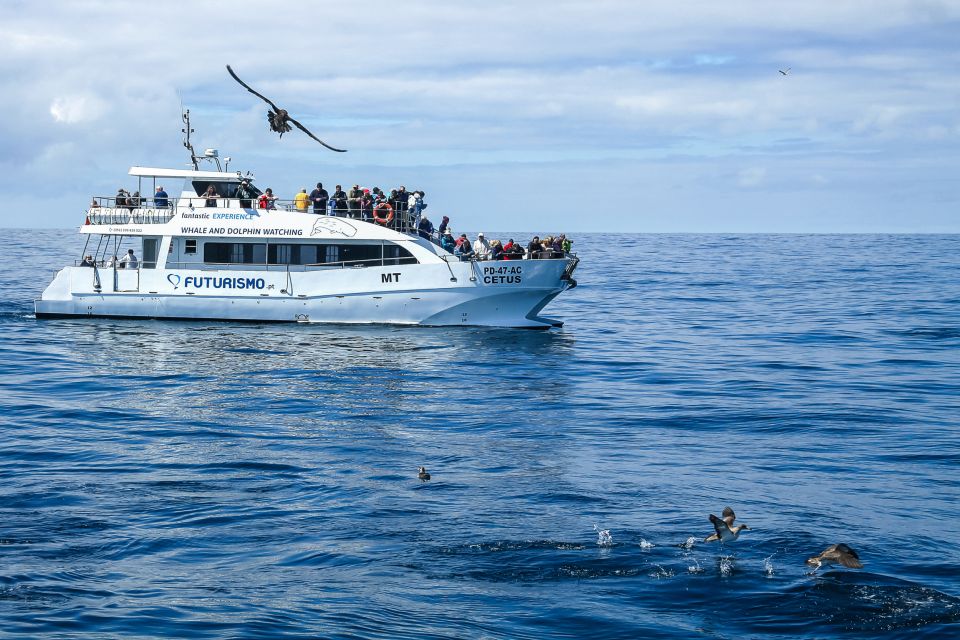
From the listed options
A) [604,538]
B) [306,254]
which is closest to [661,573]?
[604,538]

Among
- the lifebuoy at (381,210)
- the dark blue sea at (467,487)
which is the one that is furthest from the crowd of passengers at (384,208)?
the dark blue sea at (467,487)

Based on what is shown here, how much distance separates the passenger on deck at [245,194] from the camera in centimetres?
3769

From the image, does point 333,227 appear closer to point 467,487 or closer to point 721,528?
point 467,487

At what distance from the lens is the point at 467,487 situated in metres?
16.4

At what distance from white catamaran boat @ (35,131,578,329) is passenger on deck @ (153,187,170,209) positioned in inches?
1.5

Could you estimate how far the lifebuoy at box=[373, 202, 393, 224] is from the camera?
36844 millimetres

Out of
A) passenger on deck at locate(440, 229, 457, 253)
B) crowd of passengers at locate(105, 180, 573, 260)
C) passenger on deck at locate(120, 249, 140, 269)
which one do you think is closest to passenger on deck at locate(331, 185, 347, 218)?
crowd of passengers at locate(105, 180, 573, 260)

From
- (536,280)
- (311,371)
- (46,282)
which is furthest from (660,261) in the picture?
(311,371)

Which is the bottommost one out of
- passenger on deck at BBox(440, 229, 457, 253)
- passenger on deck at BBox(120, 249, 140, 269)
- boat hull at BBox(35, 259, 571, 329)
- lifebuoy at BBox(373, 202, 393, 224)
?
boat hull at BBox(35, 259, 571, 329)

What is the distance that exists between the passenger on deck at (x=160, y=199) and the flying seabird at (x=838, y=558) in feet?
101

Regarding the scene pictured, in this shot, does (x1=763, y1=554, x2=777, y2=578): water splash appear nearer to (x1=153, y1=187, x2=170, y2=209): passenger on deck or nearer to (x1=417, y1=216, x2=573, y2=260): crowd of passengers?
(x1=417, y1=216, x2=573, y2=260): crowd of passengers

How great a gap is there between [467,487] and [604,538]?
3.29m

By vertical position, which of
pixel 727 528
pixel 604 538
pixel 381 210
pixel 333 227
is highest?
pixel 381 210

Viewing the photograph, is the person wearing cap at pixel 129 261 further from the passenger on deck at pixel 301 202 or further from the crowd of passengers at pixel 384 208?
the passenger on deck at pixel 301 202
